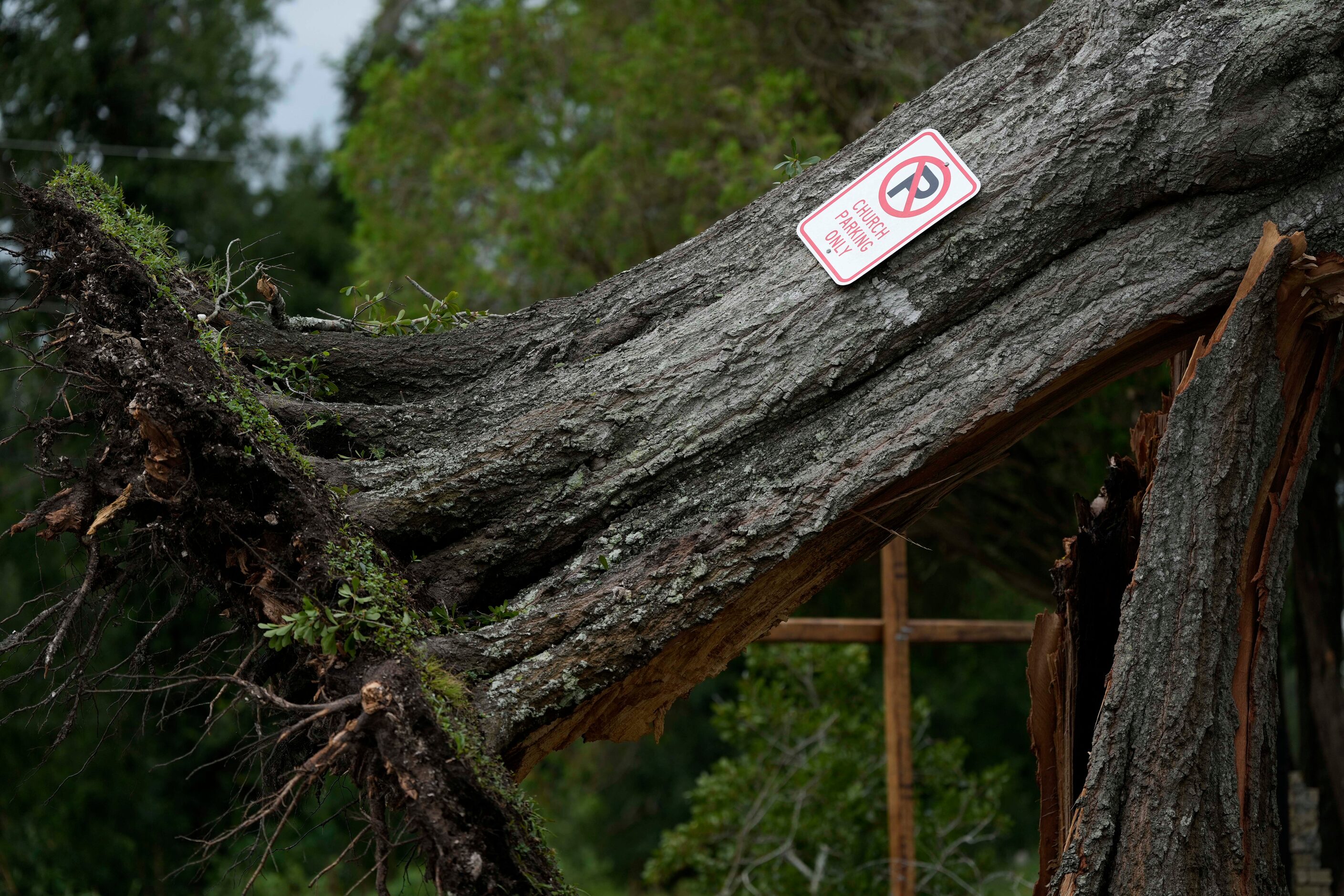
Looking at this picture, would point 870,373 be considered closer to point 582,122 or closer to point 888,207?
point 888,207

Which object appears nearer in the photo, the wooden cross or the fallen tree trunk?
the fallen tree trunk

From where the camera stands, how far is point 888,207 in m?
2.31

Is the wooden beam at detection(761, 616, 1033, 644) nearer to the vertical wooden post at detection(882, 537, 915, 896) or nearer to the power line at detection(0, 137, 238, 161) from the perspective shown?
the vertical wooden post at detection(882, 537, 915, 896)

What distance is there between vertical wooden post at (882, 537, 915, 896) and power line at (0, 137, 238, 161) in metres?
5.94

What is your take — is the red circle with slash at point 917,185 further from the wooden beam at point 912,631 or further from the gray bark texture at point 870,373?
the wooden beam at point 912,631

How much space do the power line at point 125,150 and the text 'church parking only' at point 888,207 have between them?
637cm

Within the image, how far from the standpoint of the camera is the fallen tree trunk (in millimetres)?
2072

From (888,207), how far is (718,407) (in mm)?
597

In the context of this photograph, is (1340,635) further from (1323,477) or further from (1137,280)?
(1137,280)

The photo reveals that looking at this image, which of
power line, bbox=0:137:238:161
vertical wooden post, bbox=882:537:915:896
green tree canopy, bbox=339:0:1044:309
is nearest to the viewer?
vertical wooden post, bbox=882:537:915:896

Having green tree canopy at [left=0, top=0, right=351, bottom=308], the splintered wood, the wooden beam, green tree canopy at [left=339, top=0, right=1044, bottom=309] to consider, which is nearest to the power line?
green tree canopy at [left=0, top=0, right=351, bottom=308]

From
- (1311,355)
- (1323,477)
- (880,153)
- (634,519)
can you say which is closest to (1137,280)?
(1311,355)

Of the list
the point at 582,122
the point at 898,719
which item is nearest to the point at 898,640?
the point at 898,719

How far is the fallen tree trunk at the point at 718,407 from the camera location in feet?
6.80
